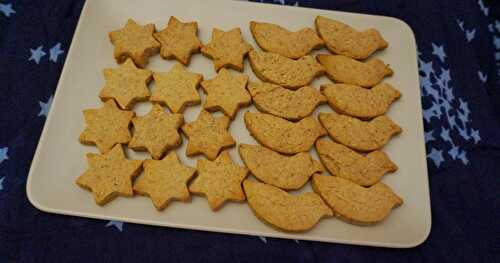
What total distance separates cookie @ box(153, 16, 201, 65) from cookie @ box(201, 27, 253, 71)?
0.04 meters

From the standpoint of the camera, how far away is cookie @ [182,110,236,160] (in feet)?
3.94

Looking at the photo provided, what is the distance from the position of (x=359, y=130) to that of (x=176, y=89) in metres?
0.56

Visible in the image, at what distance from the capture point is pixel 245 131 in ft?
4.18

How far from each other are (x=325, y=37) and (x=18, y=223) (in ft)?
3.49

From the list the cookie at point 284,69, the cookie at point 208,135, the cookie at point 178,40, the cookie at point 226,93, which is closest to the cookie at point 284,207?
the cookie at point 208,135

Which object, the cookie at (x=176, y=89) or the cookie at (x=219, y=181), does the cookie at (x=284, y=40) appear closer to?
the cookie at (x=176, y=89)

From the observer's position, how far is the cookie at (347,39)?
141 centimetres

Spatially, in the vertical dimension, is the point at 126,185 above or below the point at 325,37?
below

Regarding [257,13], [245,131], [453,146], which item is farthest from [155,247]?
[453,146]

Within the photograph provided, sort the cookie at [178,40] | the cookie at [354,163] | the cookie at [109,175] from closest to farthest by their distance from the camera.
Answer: the cookie at [109,175], the cookie at [354,163], the cookie at [178,40]

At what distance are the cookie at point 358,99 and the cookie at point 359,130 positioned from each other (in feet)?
0.08

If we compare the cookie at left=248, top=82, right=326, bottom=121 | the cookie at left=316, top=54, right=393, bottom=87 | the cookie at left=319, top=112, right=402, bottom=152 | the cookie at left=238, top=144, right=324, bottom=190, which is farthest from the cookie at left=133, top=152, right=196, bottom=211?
the cookie at left=316, top=54, right=393, bottom=87

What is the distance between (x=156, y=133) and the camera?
47.4 inches

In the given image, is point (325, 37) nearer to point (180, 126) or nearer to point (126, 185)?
point (180, 126)
